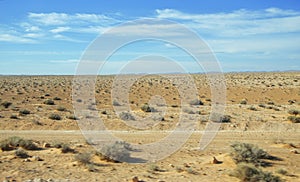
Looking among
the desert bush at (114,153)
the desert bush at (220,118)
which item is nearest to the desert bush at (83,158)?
the desert bush at (114,153)

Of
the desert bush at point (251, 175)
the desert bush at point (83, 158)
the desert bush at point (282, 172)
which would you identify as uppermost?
the desert bush at point (83, 158)

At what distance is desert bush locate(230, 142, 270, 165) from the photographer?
1306 centimetres

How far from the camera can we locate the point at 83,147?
15.5m

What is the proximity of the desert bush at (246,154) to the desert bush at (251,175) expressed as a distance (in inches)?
Result: 64.0

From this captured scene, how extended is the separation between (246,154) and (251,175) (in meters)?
2.10

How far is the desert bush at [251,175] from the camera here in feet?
35.5

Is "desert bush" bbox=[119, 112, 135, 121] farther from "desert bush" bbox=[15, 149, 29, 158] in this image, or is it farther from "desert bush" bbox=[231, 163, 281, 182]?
"desert bush" bbox=[231, 163, 281, 182]

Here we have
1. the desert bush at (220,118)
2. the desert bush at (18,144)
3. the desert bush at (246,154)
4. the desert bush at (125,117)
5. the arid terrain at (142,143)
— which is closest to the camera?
the arid terrain at (142,143)

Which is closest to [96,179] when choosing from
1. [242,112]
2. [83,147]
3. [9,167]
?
[9,167]

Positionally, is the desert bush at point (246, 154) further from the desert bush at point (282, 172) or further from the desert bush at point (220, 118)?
the desert bush at point (220, 118)

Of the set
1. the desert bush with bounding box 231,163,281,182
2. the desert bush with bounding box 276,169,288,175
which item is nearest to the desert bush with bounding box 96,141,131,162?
the desert bush with bounding box 231,163,281,182

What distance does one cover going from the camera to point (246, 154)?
1316 centimetres

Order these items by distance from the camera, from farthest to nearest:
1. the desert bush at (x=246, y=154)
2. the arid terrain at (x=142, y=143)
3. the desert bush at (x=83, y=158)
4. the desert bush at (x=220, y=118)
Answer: the desert bush at (x=220, y=118), the desert bush at (x=246, y=154), the desert bush at (x=83, y=158), the arid terrain at (x=142, y=143)

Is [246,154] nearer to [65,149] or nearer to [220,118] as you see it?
[65,149]
